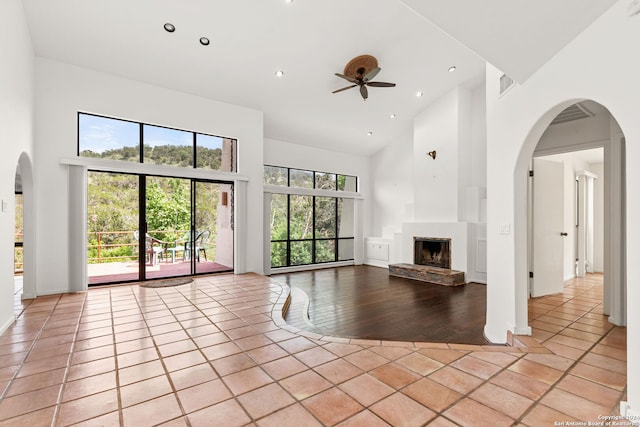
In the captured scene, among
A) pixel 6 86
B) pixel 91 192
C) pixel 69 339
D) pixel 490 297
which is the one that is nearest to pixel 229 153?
pixel 91 192

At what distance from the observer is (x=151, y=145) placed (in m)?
5.50

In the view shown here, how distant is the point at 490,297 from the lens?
321 centimetres

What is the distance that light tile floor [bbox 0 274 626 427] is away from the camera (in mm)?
1681

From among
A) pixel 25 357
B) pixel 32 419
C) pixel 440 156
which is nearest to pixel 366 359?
pixel 32 419

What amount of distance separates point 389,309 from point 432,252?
3246mm

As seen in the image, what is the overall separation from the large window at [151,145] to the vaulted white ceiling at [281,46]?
818 millimetres

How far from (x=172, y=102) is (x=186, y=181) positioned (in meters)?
1.45

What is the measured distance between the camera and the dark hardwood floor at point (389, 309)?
3.45 m

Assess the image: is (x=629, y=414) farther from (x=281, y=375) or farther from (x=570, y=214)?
(x=570, y=214)

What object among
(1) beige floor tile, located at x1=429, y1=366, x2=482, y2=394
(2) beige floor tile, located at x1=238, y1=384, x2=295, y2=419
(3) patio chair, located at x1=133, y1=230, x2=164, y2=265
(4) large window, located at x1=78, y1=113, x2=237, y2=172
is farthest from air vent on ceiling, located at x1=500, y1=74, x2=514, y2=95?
(3) patio chair, located at x1=133, y1=230, x2=164, y2=265

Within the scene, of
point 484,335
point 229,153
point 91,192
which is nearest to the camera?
point 484,335

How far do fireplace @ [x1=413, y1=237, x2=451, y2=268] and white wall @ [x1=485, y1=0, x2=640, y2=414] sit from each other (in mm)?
3622

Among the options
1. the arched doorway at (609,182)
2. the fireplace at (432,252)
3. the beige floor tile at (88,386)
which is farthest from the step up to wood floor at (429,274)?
the beige floor tile at (88,386)

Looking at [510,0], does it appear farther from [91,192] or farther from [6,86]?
[91,192]
